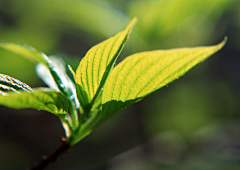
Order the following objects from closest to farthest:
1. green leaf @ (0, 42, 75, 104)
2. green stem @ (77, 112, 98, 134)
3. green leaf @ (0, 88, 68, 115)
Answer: green leaf @ (0, 88, 68, 115)
green leaf @ (0, 42, 75, 104)
green stem @ (77, 112, 98, 134)

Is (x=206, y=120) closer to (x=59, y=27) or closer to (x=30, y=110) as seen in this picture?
(x=59, y=27)

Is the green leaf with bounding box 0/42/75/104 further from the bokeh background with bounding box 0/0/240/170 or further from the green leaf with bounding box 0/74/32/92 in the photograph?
the bokeh background with bounding box 0/0/240/170

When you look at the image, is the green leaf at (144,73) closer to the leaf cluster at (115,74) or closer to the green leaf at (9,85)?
the leaf cluster at (115,74)

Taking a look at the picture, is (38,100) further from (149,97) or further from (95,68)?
(149,97)

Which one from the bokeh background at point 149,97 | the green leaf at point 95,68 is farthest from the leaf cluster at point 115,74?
the bokeh background at point 149,97

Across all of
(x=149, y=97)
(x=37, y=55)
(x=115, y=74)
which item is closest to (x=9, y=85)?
(x=37, y=55)

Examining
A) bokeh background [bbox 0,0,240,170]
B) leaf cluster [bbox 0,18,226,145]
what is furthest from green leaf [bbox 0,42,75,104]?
bokeh background [bbox 0,0,240,170]

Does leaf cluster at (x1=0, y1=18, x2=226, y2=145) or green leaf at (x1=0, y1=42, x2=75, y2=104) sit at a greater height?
green leaf at (x1=0, y1=42, x2=75, y2=104)
